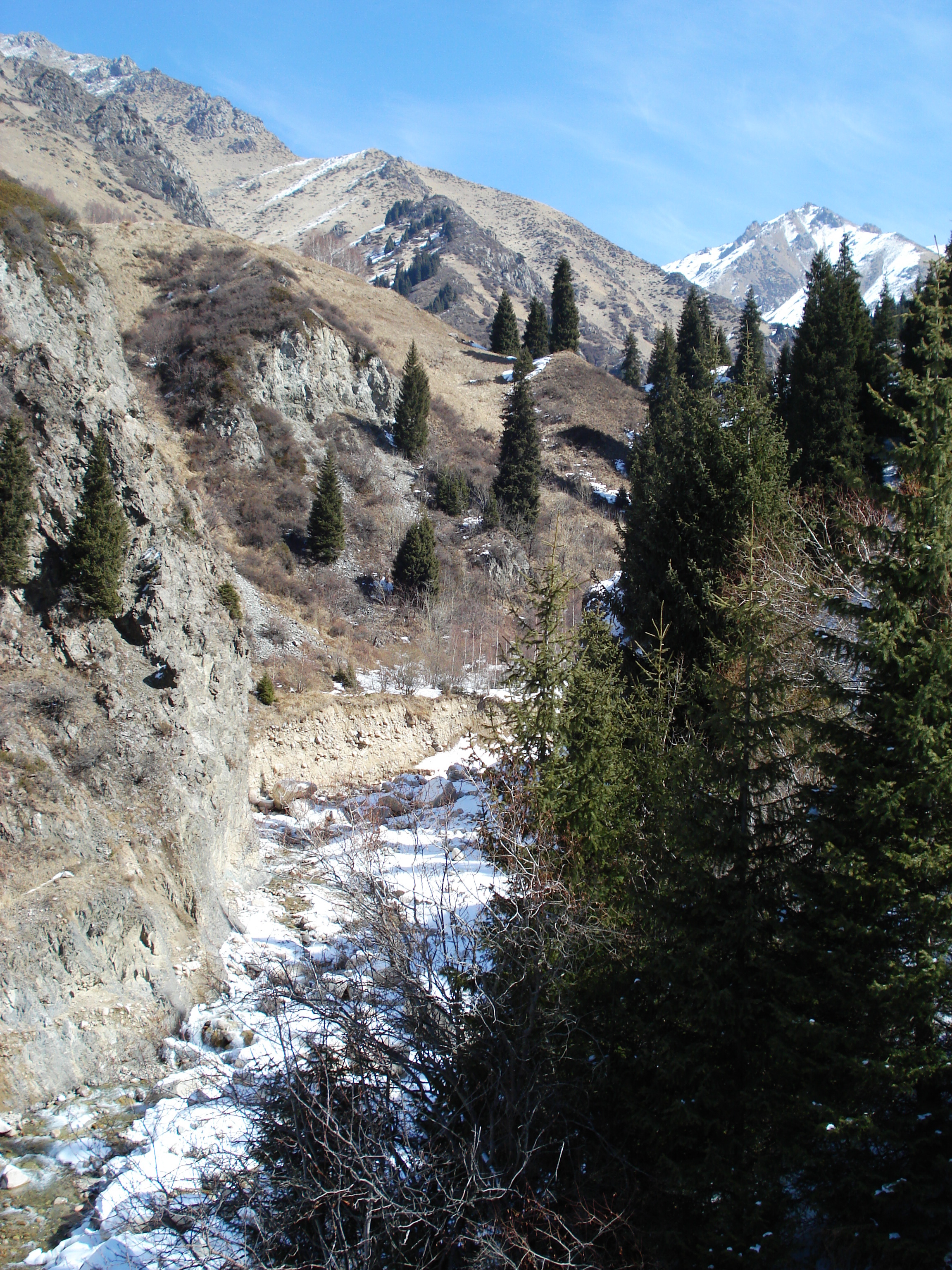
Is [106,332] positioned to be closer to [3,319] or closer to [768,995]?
[3,319]

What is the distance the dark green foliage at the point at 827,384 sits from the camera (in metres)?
24.2

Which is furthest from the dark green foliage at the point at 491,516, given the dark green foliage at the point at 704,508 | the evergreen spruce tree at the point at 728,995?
the evergreen spruce tree at the point at 728,995

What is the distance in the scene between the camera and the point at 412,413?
152 feet

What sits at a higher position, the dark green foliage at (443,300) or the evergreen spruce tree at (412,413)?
the dark green foliage at (443,300)

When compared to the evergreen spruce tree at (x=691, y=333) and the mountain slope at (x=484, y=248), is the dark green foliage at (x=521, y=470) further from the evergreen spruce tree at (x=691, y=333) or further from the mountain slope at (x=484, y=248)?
the mountain slope at (x=484, y=248)

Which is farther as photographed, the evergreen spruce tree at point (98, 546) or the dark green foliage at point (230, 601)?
the dark green foliage at point (230, 601)

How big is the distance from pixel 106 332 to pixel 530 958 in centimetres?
2255

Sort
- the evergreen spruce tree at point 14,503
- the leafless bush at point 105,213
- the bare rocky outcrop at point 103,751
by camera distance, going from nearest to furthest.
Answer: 1. the bare rocky outcrop at point 103,751
2. the evergreen spruce tree at point 14,503
3. the leafless bush at point 105,213

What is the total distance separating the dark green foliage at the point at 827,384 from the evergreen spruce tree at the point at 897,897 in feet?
56.4

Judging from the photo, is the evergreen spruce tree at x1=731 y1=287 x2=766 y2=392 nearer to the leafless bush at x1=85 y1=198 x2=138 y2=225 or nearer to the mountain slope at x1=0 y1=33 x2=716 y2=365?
the leafless bush at x1=85 y1=198 x2=138 y2=225

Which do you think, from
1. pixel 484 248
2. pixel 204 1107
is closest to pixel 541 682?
pixel 204 1107

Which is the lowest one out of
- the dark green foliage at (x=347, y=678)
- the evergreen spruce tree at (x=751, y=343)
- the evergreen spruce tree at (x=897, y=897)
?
the dark green foliage at (x=347, y=678)

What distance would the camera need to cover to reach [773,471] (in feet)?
48.5

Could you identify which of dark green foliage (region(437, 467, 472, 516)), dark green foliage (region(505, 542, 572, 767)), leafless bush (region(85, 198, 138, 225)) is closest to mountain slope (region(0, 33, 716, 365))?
leafless bush (region(85, 198, 138, 225))
